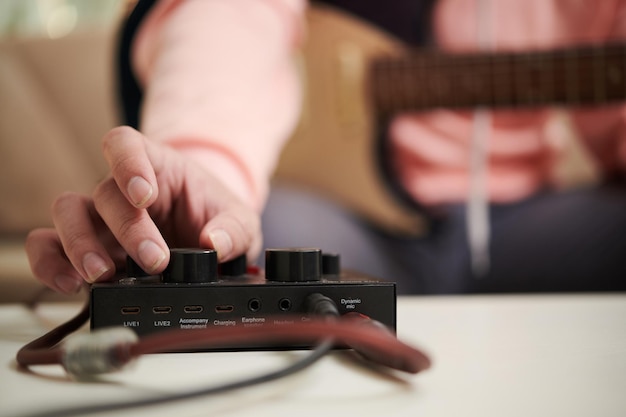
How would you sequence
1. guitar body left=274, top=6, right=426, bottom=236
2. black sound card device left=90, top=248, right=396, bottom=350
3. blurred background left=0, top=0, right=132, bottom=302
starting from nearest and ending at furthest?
black sound card device left=90, top=248, right=396, bottom=350, guitar body left=274, top=6, right=426, bottom=236, blurred background left=0, top=0, right=132, bottom=302

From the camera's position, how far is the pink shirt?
29.8 inches

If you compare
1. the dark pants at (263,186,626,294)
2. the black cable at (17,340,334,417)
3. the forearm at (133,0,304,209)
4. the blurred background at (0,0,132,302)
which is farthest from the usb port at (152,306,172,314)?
the blurred background at (0,0,132,302)

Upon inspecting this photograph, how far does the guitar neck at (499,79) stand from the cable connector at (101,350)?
1057 millimetres

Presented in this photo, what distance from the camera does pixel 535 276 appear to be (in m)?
1.15

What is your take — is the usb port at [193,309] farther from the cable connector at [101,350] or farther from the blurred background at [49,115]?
the blurred background at [49,115]

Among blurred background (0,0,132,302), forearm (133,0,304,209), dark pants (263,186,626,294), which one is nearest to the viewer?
forearm (133,0,304,209)

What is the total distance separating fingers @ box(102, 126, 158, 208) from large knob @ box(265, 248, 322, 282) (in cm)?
9

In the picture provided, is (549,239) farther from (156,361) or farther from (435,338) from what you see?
(156,361)

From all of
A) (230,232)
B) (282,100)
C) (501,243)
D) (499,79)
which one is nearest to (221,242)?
(230,232)

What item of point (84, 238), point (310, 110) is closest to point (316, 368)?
point (84, 238)

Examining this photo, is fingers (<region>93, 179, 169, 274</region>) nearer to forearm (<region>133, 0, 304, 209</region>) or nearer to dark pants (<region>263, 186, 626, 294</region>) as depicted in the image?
forearm (<region>133, 0, 304, 209</region>)

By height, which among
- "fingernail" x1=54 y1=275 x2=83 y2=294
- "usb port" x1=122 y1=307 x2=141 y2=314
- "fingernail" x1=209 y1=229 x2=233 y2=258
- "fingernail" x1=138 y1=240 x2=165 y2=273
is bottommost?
"usb port" x1=122 y1=307 x2=141 y2=314

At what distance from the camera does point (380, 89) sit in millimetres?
1315

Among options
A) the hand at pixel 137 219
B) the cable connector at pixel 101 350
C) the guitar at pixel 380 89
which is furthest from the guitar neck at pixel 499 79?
the cable connector at pixel 101 350
